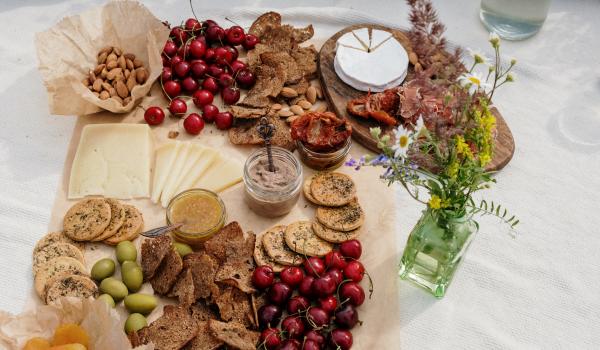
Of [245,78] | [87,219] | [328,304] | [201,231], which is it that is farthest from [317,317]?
[245,78]

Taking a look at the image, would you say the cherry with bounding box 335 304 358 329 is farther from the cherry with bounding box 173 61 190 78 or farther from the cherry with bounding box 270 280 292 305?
the cherry with bounding box 173 61 190 78

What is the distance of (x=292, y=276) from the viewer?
1701mm

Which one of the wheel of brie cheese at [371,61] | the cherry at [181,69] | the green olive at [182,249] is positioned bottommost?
the green olive at [182,249]

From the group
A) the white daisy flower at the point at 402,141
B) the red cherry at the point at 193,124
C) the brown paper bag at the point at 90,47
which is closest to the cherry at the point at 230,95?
the red cherry at the point at 193,124

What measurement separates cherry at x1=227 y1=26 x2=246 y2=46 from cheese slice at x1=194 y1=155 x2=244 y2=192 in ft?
1.88

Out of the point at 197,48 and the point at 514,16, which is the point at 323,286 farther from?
the point at 514,16

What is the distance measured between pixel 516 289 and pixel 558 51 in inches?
43.7

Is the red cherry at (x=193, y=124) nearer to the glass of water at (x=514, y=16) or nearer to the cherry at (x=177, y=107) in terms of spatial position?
the cherry at (x=177, y=107)

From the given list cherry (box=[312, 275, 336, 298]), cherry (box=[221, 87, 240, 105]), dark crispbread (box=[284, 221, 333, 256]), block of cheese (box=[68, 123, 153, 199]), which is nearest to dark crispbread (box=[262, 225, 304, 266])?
dark crispbread (box=[284, 221, 333, 256])

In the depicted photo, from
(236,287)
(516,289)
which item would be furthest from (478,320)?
(236,287)

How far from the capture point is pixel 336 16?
247 centimetres

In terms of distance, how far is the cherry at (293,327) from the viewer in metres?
1.60

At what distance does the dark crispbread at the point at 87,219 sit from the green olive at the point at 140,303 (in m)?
0.25

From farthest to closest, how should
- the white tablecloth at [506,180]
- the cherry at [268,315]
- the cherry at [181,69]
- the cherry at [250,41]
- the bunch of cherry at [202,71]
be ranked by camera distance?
the cherry at [250,41] → the cherry at [181,69] → the bunch of cherry at [202,71] → the white tablecloth at [506,180] → the cherry at [268,315]
